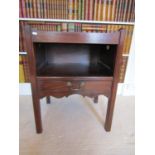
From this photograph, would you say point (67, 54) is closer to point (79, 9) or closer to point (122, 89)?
point (79, 9)

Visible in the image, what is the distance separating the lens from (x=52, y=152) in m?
0.77

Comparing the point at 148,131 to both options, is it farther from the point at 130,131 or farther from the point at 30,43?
the point at 30,43

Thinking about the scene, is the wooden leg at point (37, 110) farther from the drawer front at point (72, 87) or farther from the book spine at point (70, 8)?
the book spine at point (70, 8)

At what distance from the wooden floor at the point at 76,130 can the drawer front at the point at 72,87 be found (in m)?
0.30

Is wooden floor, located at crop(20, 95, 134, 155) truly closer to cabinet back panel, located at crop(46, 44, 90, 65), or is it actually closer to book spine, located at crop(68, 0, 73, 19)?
cabinet back panel, located at crop(46, 44, 90, 65)

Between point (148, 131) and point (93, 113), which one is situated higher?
point (148, 131)

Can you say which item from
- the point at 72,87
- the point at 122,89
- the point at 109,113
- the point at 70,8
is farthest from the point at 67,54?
the point at 122,89

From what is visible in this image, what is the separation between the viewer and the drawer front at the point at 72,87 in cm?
80

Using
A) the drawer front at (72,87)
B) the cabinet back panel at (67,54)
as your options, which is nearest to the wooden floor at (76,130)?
the drawer front at (72,87)

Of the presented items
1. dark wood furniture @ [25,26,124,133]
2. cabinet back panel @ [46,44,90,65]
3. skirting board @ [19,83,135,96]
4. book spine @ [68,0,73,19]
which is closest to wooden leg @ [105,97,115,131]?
dark wood furniture @ [25,26,124,133]

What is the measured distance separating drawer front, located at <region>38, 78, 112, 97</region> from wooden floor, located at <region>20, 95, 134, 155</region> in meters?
0.30

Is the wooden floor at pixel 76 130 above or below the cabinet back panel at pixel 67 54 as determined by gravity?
below
